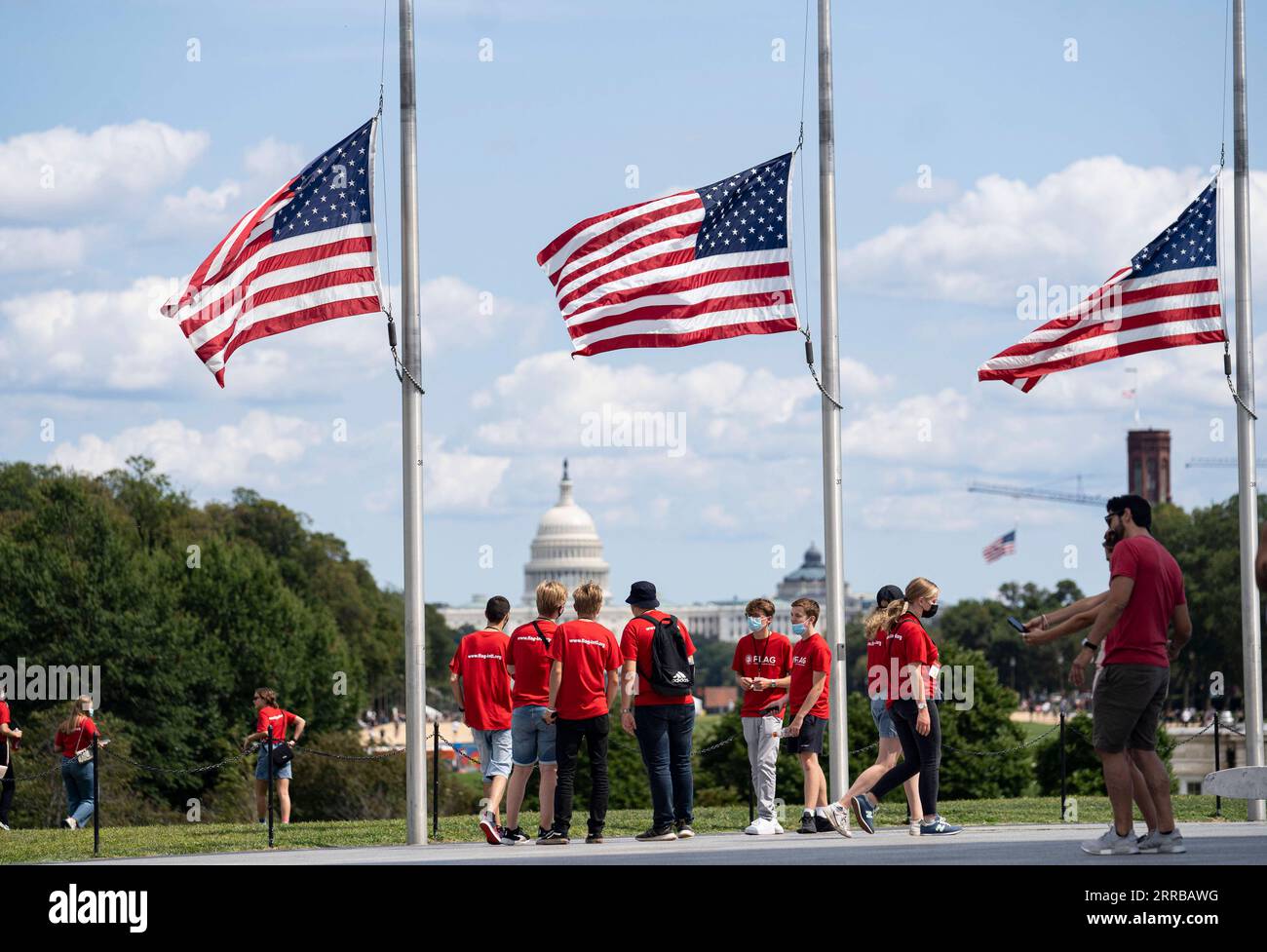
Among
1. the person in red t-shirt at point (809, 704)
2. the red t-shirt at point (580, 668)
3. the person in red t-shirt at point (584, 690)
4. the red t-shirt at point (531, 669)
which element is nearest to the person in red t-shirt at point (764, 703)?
the person in red t-shirt at point (809, 704)

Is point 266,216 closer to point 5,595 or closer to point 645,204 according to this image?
point 645,204

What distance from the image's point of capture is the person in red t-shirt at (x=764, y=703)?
17.2m

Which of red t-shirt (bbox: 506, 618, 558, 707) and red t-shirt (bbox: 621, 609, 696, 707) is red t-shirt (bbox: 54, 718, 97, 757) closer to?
red t-shirt (bbox: 506, 618, 558, 707)

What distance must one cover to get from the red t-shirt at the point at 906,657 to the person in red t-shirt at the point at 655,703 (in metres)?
1.69

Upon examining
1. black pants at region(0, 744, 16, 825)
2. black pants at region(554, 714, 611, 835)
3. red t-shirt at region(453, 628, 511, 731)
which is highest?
red t-shirt at region(453, 628, 511, 731)

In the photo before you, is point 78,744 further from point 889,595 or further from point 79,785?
point 889,595

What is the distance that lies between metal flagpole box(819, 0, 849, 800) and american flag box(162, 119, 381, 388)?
4.76 metres

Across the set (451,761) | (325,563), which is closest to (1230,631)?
(451,761)

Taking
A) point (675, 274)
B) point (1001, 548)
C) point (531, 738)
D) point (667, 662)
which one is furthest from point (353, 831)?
point (1001, 548)

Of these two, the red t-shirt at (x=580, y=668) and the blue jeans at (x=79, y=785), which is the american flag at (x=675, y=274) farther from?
the blue jeans at (x=79, y=785)

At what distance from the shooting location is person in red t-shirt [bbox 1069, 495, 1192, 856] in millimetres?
12766

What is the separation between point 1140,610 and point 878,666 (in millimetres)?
3931

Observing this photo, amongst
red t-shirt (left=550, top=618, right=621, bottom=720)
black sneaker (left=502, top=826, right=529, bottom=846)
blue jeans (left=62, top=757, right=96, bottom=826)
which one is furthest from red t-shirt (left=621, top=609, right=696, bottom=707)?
blue jeans (left=62, top=757, right=96, bottom=826)
